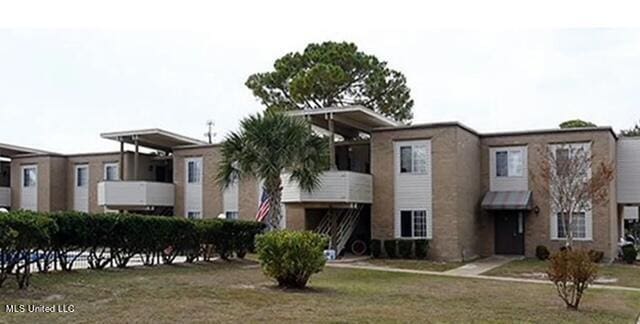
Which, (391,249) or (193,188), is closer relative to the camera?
(391,249)

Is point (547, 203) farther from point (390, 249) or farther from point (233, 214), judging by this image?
point (233, 214)

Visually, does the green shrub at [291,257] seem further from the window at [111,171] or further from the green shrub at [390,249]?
the window at [111,171]

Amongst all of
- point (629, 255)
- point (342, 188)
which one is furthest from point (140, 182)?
point (629, 255)

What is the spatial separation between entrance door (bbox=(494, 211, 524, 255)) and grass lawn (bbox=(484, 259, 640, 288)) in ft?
8.15

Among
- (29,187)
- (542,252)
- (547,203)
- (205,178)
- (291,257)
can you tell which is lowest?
(542,252)

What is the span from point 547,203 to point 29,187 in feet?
96.4

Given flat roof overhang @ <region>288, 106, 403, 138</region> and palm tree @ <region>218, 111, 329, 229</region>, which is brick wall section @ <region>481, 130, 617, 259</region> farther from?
palm tree @ <region>218, 111, 329, 229</region>

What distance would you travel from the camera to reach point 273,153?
24.6 m

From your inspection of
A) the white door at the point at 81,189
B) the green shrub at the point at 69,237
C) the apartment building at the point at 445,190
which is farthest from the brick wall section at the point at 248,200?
the green shrub at the point at 69,237

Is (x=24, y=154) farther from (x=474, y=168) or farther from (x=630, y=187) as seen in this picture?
(x=630, y=187)

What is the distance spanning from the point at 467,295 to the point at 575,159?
45.0ft

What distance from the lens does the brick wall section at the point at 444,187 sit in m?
28.3

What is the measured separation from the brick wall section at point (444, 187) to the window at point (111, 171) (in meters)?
16.2

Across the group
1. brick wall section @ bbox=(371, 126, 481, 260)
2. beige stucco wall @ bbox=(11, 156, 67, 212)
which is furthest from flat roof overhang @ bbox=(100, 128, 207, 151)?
brick wall section @ bbox=(371, 126, 481, 260)
